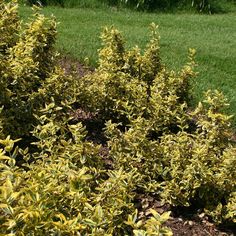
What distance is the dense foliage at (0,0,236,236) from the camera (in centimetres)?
279

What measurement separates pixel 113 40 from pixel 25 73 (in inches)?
47.5

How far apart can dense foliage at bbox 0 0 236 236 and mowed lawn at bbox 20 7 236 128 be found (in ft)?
5.08

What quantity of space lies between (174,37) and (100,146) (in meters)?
5.60

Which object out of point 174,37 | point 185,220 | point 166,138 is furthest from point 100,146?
point 174,37

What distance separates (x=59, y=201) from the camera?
9.74ft

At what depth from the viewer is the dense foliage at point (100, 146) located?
279 cm

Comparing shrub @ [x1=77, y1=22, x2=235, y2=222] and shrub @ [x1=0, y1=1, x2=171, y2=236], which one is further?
shrub @ [x1=77, y1=22, x2=235, y2=222]

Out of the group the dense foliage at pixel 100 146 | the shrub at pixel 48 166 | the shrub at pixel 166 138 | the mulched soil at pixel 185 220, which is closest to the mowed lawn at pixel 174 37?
the shrub at pixel 166 138

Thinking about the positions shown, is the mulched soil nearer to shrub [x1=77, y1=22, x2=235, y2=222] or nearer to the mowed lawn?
shrub [x1=77, y1=22, x2=235, y2=222]

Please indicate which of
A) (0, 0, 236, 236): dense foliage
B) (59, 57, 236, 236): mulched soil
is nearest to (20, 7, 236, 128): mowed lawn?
(0, 0, 236, 236): dense foliage

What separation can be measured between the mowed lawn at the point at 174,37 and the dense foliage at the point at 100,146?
1.55 meters

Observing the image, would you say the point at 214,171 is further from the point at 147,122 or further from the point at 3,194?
the point at 3,194

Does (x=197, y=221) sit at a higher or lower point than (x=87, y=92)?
lower

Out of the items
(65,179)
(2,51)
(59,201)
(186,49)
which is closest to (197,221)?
(65,179)
